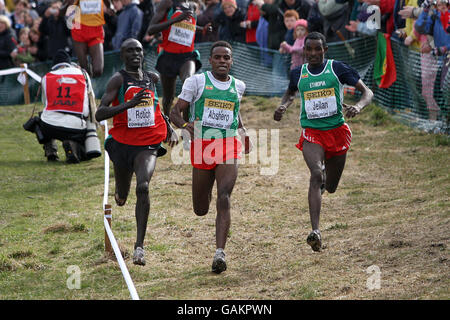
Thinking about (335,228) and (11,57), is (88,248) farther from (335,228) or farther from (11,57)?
(11,57)

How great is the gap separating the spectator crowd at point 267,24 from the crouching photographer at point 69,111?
123 cm

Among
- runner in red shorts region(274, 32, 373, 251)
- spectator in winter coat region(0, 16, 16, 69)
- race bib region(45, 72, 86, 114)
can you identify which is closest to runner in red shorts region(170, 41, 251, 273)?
runner in red shorts region(274, 32, 373, 251)

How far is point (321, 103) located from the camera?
841 centimetres

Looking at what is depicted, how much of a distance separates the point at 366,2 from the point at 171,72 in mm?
3905

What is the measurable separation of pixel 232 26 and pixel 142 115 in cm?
920

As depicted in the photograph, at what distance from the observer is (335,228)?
9.19m

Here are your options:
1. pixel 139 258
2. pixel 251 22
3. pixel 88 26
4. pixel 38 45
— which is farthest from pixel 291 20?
pixel 139 258

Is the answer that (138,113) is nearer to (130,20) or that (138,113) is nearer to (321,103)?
(321,103)

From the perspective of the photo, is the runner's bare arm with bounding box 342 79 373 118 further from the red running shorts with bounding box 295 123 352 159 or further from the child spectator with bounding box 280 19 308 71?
the child spectator with bounding box 280 19 308 71

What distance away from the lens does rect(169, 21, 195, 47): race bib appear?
1206cm

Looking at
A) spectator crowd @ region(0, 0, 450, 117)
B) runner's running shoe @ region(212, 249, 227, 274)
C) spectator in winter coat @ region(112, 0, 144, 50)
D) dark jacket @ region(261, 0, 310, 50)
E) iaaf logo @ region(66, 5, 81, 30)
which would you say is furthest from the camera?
spectator in winter coat @ region(112, 0, 144, 50)

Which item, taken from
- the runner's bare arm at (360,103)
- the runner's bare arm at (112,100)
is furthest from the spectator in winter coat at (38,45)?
the runner's bare arm at (360,103)

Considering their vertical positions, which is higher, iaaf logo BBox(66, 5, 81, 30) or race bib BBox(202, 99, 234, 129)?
race bib BBox(202, 99, 234, 129)
